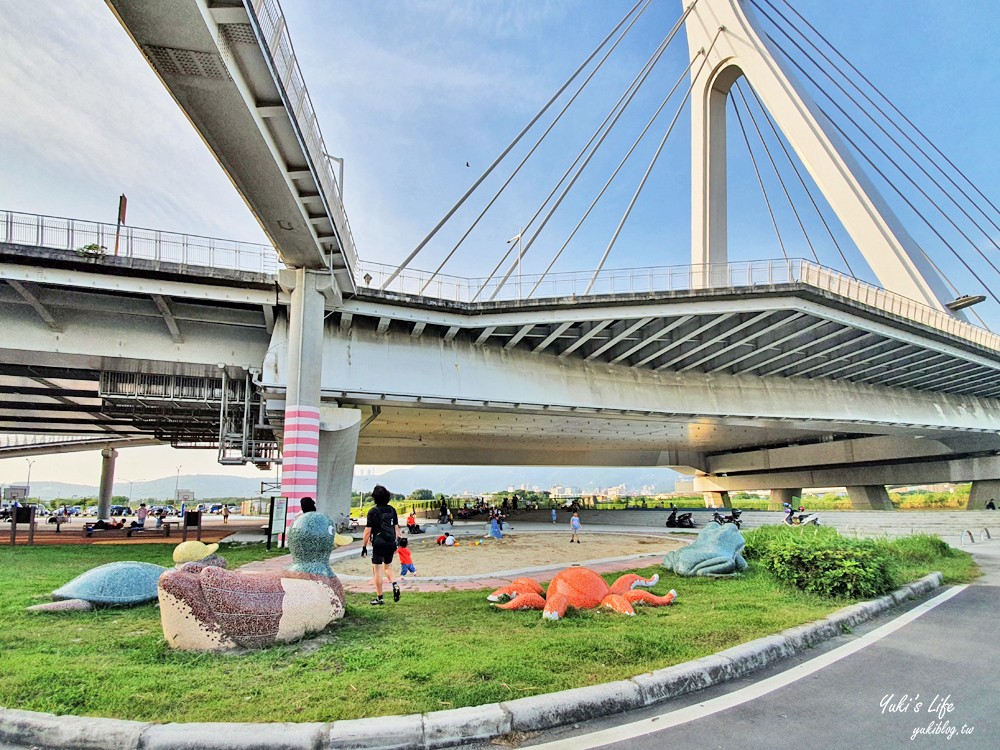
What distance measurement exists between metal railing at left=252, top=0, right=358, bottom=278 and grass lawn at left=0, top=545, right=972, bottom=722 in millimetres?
9945

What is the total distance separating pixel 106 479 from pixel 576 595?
50135 mm

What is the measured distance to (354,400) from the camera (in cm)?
2164

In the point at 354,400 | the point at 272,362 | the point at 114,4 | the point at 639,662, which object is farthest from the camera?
the point at 354,400

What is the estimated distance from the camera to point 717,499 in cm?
6006

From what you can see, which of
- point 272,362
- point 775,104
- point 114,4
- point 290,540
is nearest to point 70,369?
point 272,362

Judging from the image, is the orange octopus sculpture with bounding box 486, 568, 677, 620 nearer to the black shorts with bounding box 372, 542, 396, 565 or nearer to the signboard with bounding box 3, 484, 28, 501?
the black shorts with bounding box 372, 542, 396, 565

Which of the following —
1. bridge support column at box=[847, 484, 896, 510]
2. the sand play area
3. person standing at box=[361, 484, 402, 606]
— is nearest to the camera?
person standing at box=[361, 484, 402, 606]

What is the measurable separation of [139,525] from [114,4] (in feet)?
92.2

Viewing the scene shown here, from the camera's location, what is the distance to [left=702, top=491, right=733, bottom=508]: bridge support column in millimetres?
58812

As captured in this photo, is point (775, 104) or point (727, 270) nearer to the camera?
point (727, 270)

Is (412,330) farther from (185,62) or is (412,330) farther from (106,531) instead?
(106,531)

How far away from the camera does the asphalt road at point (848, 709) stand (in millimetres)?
3682

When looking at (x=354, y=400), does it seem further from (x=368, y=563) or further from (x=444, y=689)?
(x=444, y=689)

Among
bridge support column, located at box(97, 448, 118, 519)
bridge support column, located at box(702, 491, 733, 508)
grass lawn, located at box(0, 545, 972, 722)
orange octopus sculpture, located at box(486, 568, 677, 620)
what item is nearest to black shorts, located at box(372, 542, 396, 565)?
grass lawn, located at box(0, 545, 972, 722)
